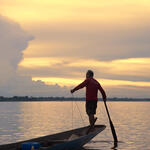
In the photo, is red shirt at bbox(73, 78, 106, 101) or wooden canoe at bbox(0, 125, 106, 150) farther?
red shirt at bbox(73, 78, 106, 101)

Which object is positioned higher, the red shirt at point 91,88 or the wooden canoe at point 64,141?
the red shirt at point 91,88

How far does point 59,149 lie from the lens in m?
15.5

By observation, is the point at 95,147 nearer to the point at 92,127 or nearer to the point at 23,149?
the point at 92,127

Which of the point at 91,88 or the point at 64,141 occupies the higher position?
the point at 91,88

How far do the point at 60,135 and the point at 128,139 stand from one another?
6833mm

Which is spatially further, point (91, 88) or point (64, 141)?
point (91, 88)

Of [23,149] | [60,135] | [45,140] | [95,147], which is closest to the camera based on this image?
[23,149]

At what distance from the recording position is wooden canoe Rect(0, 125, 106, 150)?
15473 millimetres

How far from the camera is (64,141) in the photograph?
53.9ft

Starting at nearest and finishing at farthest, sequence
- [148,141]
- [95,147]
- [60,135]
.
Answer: [60,135] < [95,147] < [148,141]

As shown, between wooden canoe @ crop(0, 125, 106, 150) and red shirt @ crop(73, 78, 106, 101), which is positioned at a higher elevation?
red shirt @ crop(73, 78, 106, 101)

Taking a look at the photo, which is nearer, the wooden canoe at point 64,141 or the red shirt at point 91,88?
the wooden canoe at point 64,141

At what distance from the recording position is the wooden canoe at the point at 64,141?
15.5 m

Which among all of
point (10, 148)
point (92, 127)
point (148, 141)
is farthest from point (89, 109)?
point (148, 141)
